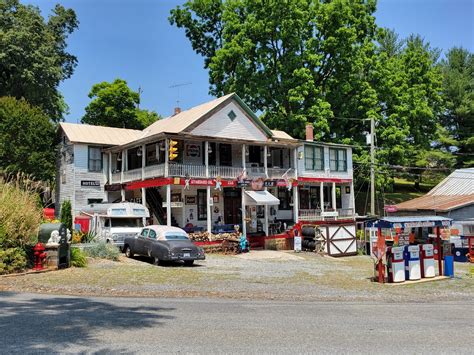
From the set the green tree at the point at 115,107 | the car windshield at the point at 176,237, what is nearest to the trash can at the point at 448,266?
the car windshield at the point at 176,237

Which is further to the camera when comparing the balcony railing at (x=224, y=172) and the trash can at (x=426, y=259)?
the balcony railing at (x=224, y=172)

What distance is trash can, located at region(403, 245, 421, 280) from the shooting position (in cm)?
1756

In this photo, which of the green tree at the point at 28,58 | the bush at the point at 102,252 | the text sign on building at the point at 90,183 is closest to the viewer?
the bush at the point at 102,252

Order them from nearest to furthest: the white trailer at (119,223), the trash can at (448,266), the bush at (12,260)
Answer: the bush at (12,260) → the trash can at (448,266) → the white trailer at (119,223)

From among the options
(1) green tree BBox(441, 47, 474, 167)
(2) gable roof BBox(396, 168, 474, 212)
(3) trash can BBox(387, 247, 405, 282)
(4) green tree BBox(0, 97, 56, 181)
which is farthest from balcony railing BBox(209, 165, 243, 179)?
(1) green tree BBox(441, 47, 474, 167)

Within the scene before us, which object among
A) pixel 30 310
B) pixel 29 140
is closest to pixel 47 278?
pixel 30 310

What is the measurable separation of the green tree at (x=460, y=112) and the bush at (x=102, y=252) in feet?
148

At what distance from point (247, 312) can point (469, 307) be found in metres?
6.26

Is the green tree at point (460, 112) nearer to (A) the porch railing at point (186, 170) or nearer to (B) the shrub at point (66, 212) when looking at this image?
(A) the porch railing at point (186, 170)

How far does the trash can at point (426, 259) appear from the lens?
714 inches

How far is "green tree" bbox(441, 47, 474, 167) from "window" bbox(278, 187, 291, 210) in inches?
1062

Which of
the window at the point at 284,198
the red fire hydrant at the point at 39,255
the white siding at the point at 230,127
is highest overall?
the white siding at the point at 230,127

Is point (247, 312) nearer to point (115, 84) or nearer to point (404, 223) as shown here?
point (404, 223)

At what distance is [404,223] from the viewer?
17484mm
